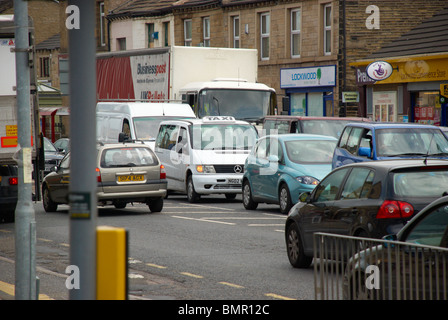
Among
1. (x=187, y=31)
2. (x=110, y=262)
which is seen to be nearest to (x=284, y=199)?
(x=110, y=262)

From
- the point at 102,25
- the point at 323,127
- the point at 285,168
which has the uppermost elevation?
the point at 102,25

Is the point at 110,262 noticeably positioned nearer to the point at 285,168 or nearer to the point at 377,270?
the point at 377,270

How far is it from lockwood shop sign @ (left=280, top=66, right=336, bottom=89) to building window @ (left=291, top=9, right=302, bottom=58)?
0.86 meters

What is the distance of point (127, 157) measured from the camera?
66.4 ft

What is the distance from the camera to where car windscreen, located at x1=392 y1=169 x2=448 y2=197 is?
1083cm

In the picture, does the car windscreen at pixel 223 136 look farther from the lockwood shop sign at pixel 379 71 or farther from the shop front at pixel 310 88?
the shop front at pixel 310 88

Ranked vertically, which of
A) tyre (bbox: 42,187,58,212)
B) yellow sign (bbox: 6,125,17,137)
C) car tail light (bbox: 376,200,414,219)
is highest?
yellow sign (bbox: 6,125,17,137)

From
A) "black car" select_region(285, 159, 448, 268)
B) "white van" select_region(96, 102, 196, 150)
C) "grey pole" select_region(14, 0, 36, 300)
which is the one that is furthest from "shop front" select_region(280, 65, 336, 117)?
"grey pole" select_region(14, 0, 36, 300)

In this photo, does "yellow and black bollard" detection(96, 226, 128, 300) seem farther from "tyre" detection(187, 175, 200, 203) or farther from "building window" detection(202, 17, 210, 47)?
"building window" detection(202, 17, 210, 47)

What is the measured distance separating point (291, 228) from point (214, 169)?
34.6ft

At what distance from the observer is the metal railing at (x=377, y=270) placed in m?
6.09

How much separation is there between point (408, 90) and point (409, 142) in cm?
1603

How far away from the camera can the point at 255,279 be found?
1113 cm

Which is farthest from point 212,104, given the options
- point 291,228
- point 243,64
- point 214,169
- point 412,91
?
point 291,228
